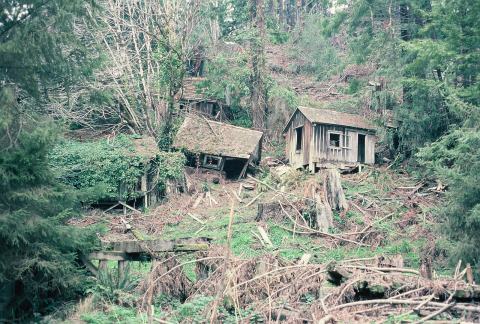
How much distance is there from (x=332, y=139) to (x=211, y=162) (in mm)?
7495

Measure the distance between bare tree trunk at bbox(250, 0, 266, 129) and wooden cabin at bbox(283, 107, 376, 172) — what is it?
516 cm

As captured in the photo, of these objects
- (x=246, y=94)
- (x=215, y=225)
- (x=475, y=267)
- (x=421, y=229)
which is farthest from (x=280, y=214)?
(x=246, y=94)

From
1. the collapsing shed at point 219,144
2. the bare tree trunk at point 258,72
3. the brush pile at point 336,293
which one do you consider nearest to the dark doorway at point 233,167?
the collapsing shed at point 219,144

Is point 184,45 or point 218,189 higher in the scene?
point 184,45

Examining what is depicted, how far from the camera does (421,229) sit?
64.0 ft

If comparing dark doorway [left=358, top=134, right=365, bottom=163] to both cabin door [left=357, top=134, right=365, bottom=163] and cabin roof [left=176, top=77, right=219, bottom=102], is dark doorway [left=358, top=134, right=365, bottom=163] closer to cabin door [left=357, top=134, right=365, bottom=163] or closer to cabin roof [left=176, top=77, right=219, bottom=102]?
cabin door [left=357, top=134, right=365, bottom=163]

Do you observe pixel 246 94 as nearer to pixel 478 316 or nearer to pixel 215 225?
pixel 215 225

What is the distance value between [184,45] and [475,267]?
66.5 feet

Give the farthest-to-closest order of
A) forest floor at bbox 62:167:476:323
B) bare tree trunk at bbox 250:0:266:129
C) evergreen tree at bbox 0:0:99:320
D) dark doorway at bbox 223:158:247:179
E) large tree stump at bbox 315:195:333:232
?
bare tree trunk at bbox 250:0:266:129
dark doorway at bbox 223:158:247:179
large tree stump at bbox 315:195:333:232
evergreen tree at bbox 0:0:99:320
forest floor at bbox 62:167:476:323

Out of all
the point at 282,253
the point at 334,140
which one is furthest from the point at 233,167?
the point at 282,253

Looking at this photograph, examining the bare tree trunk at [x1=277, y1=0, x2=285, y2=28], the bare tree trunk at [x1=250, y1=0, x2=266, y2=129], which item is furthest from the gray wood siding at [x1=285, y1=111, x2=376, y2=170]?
the bare tree trunk at [x1=277, y1=0, x2=285, y2=28]

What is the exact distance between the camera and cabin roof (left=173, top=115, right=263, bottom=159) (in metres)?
29.4

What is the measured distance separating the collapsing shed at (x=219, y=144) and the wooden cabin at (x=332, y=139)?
9.67ft

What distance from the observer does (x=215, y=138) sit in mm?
30406
